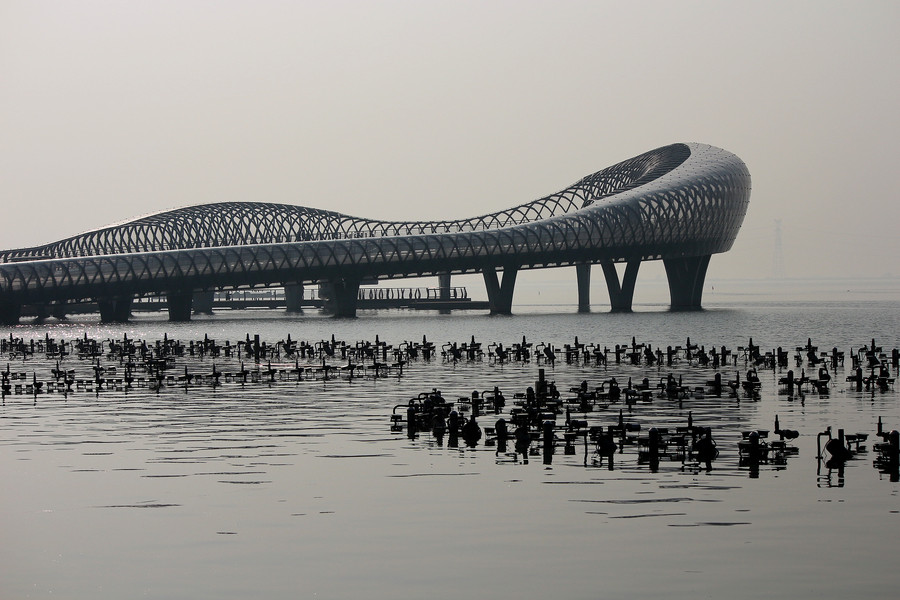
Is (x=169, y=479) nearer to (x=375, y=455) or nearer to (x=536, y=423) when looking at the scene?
(x=375, y=455)

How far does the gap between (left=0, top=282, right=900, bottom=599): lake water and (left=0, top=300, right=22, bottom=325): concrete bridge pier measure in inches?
5253

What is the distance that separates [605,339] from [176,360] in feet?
159

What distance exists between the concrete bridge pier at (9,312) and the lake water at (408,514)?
133 metres

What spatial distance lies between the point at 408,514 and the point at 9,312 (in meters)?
167

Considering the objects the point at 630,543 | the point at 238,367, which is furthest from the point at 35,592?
the point at 238,367

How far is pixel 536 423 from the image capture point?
2036 inches

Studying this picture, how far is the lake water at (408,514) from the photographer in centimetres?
2766

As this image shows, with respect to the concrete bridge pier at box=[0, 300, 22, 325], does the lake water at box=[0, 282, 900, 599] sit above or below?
below

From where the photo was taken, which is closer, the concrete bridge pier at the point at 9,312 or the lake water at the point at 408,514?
the lake water at the point at 408,514

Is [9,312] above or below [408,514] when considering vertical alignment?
above

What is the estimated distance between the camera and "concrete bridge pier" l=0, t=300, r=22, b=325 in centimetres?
18762

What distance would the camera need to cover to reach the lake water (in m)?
27.7

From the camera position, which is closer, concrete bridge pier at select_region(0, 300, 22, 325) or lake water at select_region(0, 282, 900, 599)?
lake water at select_region(0, 282, 900, 599)

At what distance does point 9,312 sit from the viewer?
190 meters
